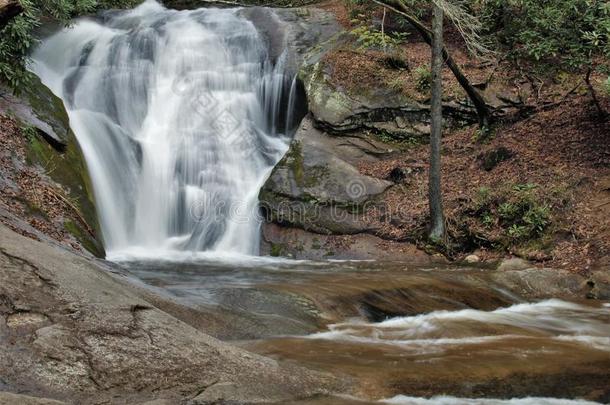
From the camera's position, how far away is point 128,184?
12.7m

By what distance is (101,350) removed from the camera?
3.47 meters

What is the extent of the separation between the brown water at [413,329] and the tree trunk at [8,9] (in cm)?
345

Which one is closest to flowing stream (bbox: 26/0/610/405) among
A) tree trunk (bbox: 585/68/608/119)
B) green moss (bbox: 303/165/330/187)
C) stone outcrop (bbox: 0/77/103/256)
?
stone outcrop (bbox: 0/77/103/256)

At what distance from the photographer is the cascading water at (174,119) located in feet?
40.8

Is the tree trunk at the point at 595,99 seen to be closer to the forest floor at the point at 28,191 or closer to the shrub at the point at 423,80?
the shrub at the point at 423,80

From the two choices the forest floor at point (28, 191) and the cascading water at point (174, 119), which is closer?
the forest floor at point (28, 191)

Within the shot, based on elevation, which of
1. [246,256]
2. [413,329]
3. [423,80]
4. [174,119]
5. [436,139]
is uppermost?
[423,80]

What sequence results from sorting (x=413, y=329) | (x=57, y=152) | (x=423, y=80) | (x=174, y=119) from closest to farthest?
1. (x=413, y=329)
2. (x=57, y=152)
3. (x=423, y=80)
4. (x=174, y=119)

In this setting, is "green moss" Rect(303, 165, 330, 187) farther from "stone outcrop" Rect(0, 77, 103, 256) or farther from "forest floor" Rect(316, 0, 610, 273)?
"stone outcrop" Rect(0, 77, 103, 256)

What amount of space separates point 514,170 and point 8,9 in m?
9.99

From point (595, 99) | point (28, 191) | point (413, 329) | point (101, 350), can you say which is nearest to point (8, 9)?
point (28, 191)

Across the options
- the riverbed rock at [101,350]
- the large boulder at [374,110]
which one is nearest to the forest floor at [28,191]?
the riverbed rock at [101,350]

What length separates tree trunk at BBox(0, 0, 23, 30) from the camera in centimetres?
555

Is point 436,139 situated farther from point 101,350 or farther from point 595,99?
point 101,350
